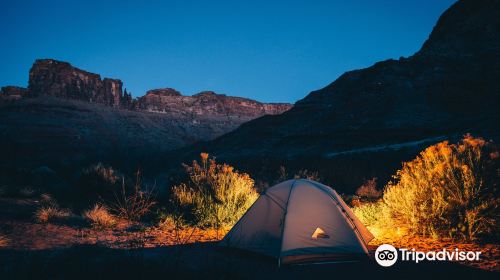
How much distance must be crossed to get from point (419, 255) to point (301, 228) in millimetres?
2028

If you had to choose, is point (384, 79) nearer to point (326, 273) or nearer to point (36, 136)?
point (326, 273)

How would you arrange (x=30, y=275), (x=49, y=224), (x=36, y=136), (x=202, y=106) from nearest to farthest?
1. (x=30, y=275)
2. (x=49, y=224)
3. (x=36, y=136)
4. (x=202, y=106)

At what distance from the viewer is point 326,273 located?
504 cm

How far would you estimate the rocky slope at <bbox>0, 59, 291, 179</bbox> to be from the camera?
163 feet

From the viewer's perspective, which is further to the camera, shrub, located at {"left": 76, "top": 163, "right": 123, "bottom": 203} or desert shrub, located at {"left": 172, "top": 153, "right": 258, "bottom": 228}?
shrub, located at {"left": 76, "top": 163, "right": 123, "bottom": 203}

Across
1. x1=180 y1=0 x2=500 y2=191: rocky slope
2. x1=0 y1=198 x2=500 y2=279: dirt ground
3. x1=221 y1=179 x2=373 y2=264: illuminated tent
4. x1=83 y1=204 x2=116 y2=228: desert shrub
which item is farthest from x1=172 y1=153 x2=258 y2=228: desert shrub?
x1=180 y1=0 x2=500 y2=191: rocky slope

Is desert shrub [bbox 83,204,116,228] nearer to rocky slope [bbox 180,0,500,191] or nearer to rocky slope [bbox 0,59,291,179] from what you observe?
rocky slope [bbox 180,0,500,191]

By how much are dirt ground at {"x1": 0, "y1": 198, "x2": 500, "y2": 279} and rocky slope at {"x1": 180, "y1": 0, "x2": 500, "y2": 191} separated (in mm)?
12797

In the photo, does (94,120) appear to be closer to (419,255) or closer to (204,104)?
(204,104)

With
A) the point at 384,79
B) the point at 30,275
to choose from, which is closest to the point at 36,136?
the point at 384,79

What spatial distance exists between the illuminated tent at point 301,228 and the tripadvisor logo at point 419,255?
35cm

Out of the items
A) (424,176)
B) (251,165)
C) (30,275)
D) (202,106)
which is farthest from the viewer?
(202,106)

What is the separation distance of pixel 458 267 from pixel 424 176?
2.43m

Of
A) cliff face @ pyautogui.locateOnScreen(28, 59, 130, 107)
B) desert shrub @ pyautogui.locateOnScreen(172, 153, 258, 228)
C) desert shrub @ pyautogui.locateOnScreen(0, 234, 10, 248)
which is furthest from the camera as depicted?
cliff face @ pyautogui.locateOnScreen(28, 59, 130, 107)
